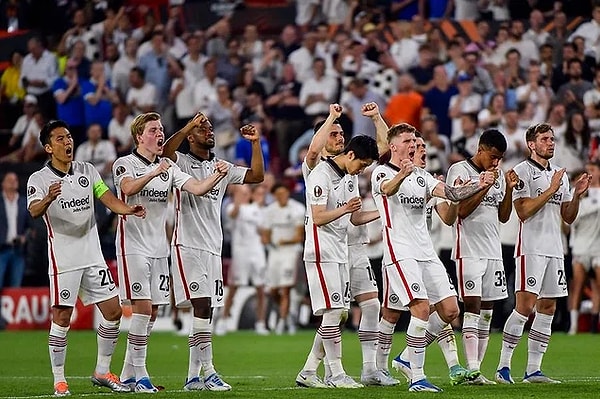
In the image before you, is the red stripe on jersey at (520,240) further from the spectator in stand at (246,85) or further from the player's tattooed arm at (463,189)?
the spectator in stand at (246,85)

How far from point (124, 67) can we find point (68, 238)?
15.8 metres

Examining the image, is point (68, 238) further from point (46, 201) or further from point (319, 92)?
point (319, 92)

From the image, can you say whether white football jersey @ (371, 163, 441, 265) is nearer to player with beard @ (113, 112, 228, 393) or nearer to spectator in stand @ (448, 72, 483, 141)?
player with beard @ (113, 112, 228, 393)

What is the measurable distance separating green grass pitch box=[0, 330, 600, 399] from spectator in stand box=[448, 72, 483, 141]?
4545mm

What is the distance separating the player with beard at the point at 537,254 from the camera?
42.4ft

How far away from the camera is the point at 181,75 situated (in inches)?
1059

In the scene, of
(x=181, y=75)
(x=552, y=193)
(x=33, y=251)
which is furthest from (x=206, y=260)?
(x=181, y=75)

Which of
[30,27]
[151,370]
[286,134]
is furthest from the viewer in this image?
[30,27]

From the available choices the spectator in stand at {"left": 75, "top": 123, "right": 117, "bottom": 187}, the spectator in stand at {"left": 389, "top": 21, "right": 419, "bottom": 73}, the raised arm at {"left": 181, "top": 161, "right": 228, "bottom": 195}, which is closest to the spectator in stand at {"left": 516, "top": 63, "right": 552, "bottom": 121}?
the spectator in stand at {"left": 389, "top": 21, "right": 419, "bottom": 73}

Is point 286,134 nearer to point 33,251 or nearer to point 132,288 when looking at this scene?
point 33,251

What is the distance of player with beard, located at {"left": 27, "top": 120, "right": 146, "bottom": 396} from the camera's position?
11820 mm

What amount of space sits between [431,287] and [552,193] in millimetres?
1724

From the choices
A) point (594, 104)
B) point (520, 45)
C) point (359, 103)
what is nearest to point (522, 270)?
point (594, 104)

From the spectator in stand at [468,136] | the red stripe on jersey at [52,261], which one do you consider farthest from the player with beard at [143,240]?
the spectator in stand at [468,136]
